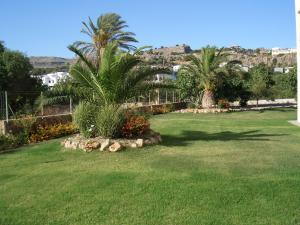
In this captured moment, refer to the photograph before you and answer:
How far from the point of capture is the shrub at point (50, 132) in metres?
14.9

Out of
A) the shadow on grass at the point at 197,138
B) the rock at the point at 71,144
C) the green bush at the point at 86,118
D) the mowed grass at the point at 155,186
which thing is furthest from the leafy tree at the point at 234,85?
the mowed grass at the point at 155,186

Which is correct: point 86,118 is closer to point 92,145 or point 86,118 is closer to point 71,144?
point 71,144

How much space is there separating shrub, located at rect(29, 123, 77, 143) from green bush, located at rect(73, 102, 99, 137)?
2.48 meters

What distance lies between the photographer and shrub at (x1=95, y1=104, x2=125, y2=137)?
11.9 metres

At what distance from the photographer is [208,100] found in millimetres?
31344

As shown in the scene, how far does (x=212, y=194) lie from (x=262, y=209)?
95 cm

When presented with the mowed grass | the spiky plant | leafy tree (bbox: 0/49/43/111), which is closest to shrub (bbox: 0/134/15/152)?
the mowed grass

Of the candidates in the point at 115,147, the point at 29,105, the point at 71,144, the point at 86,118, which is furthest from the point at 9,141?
the point at 115,147

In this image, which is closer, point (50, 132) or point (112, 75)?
point (112, 75)

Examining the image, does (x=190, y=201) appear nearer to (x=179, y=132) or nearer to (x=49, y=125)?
(x=179, y=132)

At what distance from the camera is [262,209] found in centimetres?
628

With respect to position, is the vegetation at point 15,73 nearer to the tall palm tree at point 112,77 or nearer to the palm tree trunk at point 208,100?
the palm tree trunk at point 208,100

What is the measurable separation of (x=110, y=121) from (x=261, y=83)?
91.8ft

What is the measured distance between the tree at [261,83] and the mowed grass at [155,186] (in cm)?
2657
